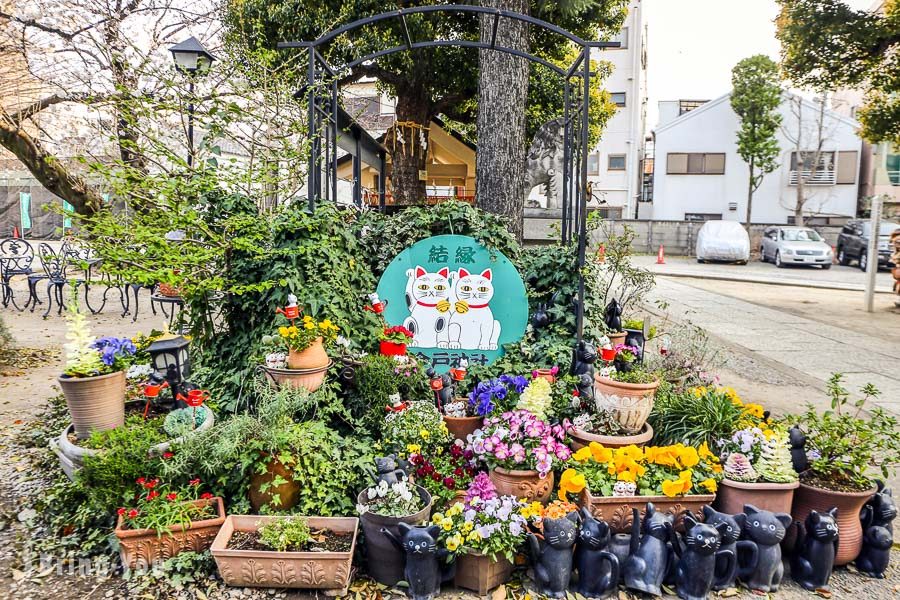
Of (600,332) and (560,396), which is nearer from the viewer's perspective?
(560,396)

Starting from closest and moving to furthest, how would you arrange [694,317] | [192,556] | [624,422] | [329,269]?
[192,556] → [624,422] → [329,269] → [694,317]

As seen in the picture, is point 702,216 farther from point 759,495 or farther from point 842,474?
point 759,495

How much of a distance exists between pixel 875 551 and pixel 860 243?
21.9 metres

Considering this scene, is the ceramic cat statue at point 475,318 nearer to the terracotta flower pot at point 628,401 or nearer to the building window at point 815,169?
the terracotta flower pot at point 628,401

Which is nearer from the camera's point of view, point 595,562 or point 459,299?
point 595,562

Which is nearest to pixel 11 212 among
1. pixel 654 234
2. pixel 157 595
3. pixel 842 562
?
pixel 654 234

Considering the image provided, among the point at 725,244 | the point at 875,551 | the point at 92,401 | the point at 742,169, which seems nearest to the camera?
the point at 875,551

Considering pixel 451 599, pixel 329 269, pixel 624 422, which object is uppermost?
pixel 329 269

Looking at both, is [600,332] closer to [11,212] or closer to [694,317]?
[694,317]

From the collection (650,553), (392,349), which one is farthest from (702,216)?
(650,553)

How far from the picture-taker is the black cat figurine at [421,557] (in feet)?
9.23

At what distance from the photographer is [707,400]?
12.7 ft

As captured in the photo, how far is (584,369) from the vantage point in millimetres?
4539

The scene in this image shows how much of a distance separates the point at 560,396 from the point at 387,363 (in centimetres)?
131
